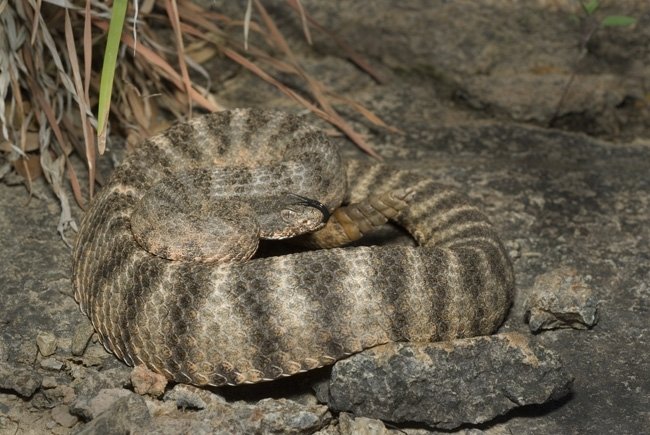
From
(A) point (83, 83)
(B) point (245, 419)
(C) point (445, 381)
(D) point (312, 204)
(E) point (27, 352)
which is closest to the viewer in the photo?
Answer: (B) point (245, 419)

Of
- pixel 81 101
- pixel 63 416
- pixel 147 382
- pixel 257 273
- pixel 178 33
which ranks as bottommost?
pixel 63 416

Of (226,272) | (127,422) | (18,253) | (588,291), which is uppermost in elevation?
(588,291)

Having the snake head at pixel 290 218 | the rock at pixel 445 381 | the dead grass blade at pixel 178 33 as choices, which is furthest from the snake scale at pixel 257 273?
the dead grass blade at pixel 178 33

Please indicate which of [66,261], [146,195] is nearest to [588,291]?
[146,195]

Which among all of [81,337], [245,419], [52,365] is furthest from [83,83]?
[245,419]

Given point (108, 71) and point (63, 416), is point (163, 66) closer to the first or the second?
point (108, 71)

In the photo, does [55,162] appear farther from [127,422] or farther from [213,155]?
[127,422]

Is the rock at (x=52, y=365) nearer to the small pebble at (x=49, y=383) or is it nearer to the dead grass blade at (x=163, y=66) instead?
the small pebble at (x=49, y=383)
